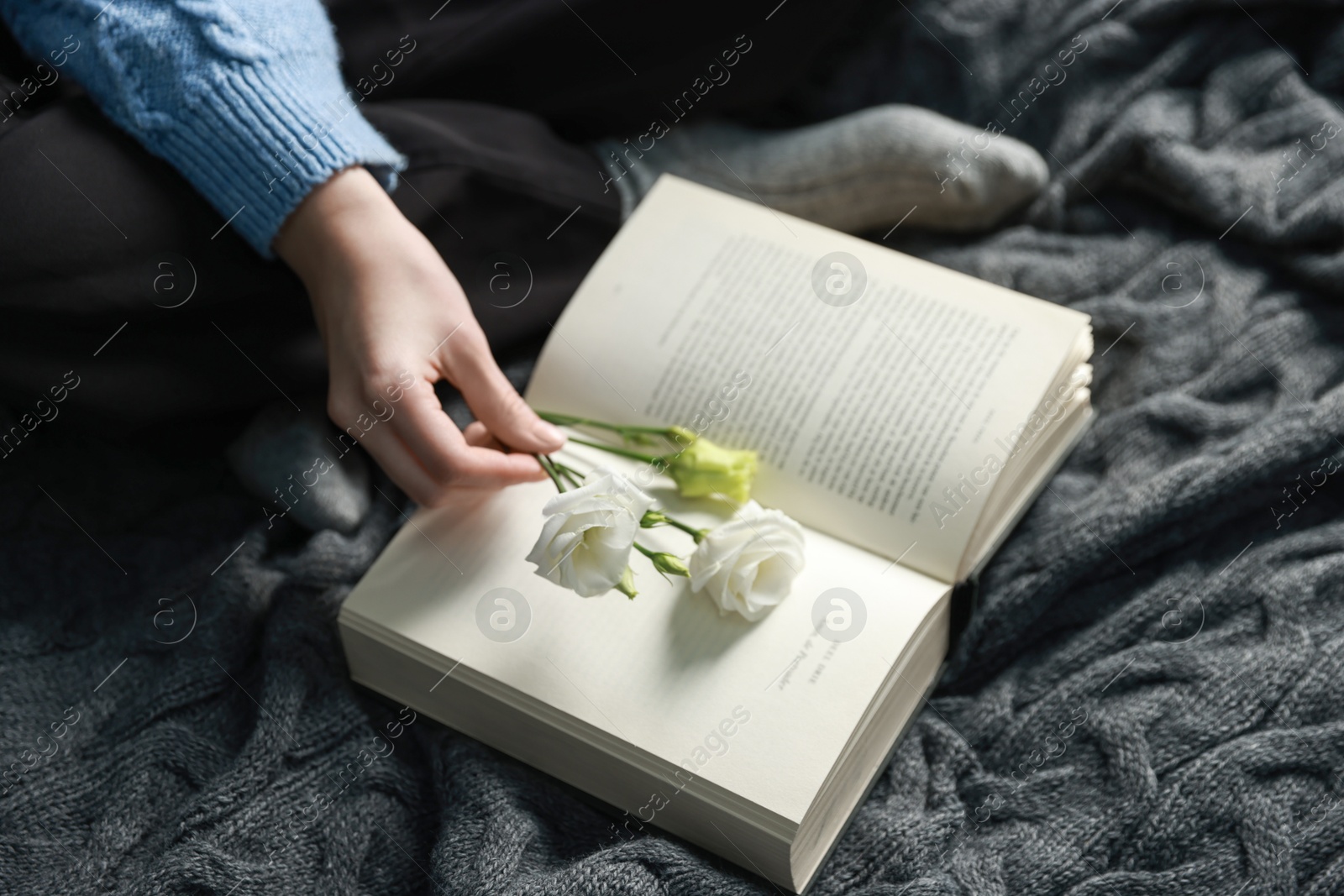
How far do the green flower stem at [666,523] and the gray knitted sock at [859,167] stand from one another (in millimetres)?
375

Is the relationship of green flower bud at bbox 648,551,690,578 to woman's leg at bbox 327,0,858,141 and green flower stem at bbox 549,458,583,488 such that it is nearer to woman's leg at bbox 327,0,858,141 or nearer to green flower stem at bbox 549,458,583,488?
green flower stem at bbox 549,458,583,488

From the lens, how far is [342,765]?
68 centimetres

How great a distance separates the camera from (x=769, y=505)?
2.35 ft

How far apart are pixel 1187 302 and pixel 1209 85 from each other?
231 mm

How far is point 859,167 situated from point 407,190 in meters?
0.39

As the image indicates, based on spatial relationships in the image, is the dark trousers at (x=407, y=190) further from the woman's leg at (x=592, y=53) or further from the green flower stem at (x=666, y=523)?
the green flower stem at (x=666, y=523)

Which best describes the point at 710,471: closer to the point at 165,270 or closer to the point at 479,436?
the point at 479,436

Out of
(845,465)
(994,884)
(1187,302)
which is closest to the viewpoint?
(994,884)

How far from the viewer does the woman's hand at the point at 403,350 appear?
0.66 m

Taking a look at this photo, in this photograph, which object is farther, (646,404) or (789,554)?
(646,404)

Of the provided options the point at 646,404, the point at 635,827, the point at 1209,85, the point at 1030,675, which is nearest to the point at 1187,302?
the point at 1209,85

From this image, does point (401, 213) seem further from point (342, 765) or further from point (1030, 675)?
point (1030, 675)

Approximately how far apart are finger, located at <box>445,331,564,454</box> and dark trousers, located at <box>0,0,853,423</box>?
131 millimetres

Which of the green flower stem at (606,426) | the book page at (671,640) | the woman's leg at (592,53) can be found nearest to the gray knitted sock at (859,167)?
the woman's leg at (592,53)
